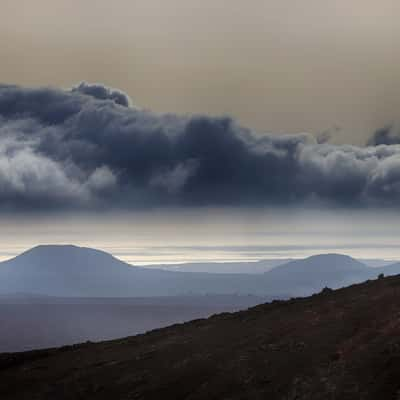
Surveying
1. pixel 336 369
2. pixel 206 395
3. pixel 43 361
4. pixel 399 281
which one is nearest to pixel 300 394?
pixel 336 369

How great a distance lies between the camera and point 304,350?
75.2 metres

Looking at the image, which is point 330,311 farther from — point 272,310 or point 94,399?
point 94,399

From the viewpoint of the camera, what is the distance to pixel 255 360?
76500 mm

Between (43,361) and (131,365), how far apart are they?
19.7m

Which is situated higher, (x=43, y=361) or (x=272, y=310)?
(x=272, y=310)

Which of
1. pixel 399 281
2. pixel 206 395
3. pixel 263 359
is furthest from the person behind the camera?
pixel 399 281

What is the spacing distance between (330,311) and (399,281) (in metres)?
10.9

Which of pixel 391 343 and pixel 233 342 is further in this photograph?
pixel 233 342

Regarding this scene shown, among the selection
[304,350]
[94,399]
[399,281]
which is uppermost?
[399,281]

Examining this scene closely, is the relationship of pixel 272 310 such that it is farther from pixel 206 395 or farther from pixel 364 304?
pixel 206 395

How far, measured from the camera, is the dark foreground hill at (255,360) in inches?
2633

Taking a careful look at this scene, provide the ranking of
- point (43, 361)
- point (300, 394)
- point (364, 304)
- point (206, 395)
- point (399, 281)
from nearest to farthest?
point (300, 394) → point (206, 395) → point (364, 304) → point (399, 281) → point (43, 361)

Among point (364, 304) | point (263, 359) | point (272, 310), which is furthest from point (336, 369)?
point (272, 310)

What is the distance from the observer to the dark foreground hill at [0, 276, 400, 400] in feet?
219
